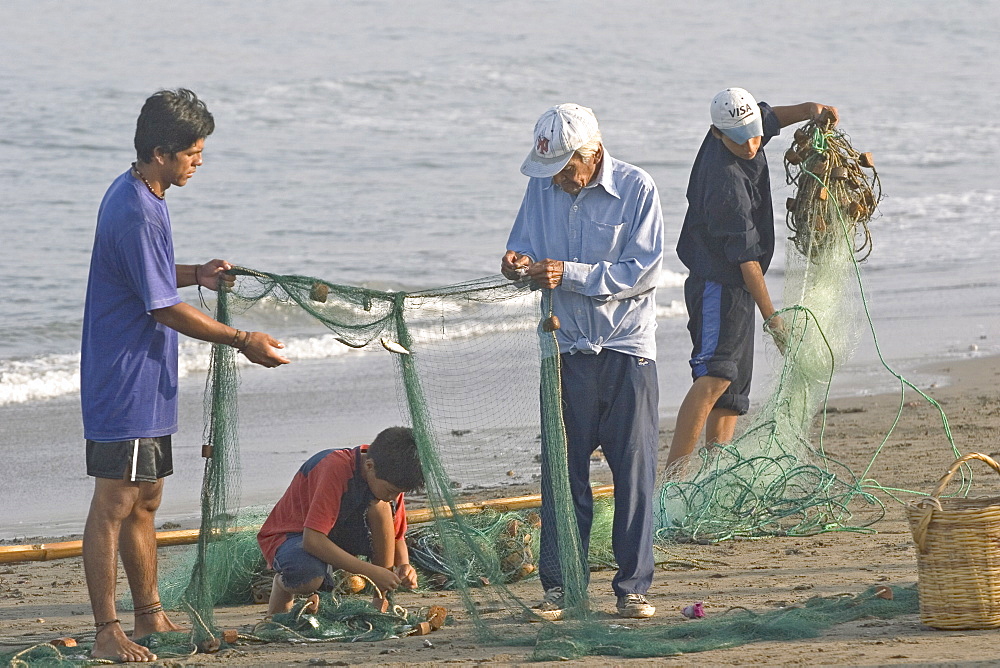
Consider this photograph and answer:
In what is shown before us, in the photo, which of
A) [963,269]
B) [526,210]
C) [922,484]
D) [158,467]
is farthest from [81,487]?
[963,269]

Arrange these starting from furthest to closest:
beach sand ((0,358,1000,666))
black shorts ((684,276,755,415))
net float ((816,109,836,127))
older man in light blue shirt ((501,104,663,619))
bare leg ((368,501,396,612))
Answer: net float ((816,109,836,127)) → black shorts ((684,276,755,415)) → bare leg ((368,501,396,612)) → older man in light blue shirt ((501,104,663,619)) → beach sand ((0,358,1000,666))

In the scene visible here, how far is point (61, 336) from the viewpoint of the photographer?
12.2 meters

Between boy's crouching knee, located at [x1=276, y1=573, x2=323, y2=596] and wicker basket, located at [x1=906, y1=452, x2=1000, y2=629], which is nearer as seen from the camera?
wicker basket, located at [x1=906, y1=452, x2=1000, y2=629]

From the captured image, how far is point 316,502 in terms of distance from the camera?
4555 millimetres

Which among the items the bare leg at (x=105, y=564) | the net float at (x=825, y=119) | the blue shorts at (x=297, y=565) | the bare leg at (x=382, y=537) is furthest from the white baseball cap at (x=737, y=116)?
the bare leg at (x=105, y=564)

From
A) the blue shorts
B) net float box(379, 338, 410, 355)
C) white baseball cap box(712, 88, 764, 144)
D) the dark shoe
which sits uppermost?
white baseball cap box(712, 88, 764, 144)

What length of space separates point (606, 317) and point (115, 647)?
1973 millimetres

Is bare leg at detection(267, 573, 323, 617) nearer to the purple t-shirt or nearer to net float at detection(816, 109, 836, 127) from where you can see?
the purple t-shirt

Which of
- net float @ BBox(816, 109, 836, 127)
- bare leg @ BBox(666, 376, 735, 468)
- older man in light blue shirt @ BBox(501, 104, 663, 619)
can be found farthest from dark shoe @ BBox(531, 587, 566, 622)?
net float @ BBox(816, 109, 836, 127)

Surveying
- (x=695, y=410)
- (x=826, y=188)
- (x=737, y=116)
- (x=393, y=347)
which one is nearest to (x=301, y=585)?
(x=393, y=347)

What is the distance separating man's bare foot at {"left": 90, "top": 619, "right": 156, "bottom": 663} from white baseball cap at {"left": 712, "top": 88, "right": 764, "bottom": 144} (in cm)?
330

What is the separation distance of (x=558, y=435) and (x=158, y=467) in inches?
53.2

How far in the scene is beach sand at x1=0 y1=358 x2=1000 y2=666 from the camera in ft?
12.9

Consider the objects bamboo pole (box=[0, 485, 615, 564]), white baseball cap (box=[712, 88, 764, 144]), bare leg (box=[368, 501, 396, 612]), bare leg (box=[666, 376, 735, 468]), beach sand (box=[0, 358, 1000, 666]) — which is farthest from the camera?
bare leg (box=[666, 376, 735, 468])
